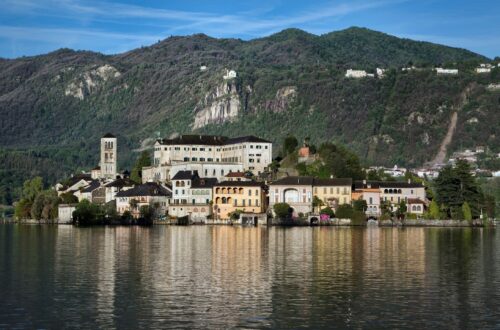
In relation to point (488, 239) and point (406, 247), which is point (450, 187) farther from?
point (406, 247)

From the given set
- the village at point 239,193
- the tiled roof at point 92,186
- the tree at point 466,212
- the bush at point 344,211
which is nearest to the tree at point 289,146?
the village at point 239,193

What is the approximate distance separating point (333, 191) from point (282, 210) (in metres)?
7.31

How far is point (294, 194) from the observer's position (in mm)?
115062

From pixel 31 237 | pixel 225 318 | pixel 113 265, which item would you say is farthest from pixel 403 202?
pixel 225 318

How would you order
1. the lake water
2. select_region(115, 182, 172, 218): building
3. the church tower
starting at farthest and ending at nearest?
the church tower < select_region(115, 182, 172, 218): building < the lake water

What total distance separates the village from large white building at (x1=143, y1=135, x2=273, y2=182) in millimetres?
135

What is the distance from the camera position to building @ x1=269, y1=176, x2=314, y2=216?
376 ft

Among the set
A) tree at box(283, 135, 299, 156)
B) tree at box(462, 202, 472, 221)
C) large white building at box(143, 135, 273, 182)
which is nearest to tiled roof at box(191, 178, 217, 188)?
large white building at box(143, 135, 273, 182)

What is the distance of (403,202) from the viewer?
117 metres

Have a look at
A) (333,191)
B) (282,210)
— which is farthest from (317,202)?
(282,210)

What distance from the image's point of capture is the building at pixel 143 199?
122 m

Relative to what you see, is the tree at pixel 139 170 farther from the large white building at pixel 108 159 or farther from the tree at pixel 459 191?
the tree at pixel 459 191

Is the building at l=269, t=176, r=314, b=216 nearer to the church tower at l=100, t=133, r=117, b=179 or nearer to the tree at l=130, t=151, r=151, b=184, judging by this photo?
the tree at l=130, t=151, r=151, b=184

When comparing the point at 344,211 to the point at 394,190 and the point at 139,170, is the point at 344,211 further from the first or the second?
the point at 139,170
